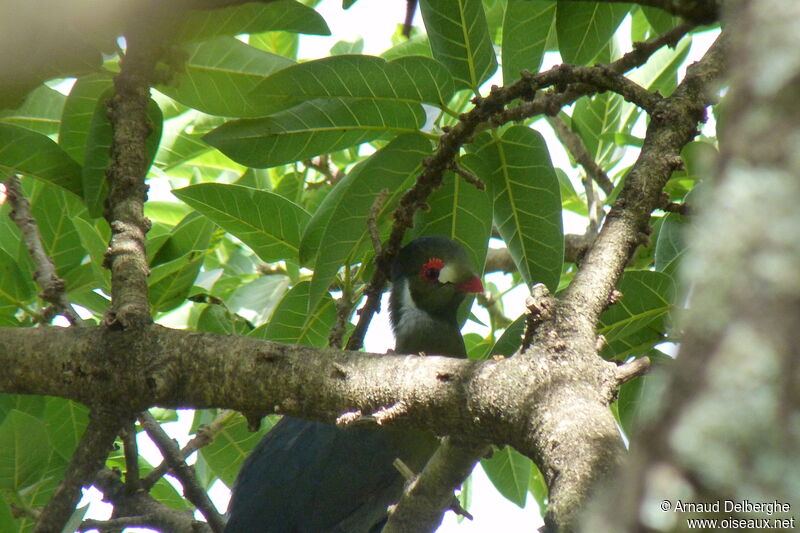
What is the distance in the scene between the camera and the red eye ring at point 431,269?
397 cm

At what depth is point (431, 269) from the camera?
4.08m

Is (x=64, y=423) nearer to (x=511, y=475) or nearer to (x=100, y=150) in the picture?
(x=100, y=150)

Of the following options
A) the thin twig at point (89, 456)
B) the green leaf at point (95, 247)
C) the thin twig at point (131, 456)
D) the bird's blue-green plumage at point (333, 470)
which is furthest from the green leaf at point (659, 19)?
the thin twig at point (131, 456)

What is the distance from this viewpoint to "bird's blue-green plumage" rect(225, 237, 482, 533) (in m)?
3.92

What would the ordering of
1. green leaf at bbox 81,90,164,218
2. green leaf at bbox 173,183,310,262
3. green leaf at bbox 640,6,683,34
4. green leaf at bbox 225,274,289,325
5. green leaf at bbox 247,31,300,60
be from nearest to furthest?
green leaf at bbox 81,90,164,218 < green leaf at bbox 640,6,683,34 < green leaf at bbox 173,183,310,262 < green leaf at bbox 225,274,289,325 < green leaf at bbox 247,31,300,60

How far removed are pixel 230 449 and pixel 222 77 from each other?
74.3 inches

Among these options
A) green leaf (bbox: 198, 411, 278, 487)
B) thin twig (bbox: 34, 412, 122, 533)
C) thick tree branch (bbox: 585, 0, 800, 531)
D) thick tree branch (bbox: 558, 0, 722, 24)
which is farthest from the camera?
green leaf (bbox: 198, 411, 278, 487)

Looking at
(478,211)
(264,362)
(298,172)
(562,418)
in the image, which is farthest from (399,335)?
(562,418)

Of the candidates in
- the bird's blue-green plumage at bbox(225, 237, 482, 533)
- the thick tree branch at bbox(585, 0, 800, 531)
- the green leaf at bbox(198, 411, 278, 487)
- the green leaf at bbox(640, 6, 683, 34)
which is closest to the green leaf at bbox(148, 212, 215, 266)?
the green leaf at bbox(198, 411, 278, 487)

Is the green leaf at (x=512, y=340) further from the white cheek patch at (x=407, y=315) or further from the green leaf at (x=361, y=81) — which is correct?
the white cheek patch at (x=407, y=315)

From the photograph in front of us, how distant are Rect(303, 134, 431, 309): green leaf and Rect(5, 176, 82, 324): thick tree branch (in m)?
→ 0.80

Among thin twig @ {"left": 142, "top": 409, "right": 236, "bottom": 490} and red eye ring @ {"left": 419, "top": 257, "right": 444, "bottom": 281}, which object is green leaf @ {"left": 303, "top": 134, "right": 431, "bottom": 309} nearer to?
thin twig @ {"left": 142, "top": 409, "right": 236, "bottom": 490}

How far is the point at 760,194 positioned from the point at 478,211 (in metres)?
2.23

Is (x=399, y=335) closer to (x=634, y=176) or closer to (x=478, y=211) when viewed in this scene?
(x=478, y=211)
